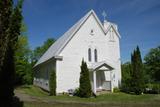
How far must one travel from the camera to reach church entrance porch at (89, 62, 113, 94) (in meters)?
25.5

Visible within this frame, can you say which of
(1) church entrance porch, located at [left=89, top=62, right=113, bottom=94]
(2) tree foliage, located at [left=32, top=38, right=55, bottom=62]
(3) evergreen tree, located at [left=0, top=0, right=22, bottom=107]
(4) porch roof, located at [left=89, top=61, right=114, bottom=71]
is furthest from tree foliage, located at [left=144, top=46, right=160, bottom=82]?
(3) evergreen tree, located at [left=0, top=0, right=22, bottom=107]

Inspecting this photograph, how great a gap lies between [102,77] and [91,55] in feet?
10.2

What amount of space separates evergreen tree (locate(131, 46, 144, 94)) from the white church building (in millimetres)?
2434

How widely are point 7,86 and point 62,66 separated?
1371cm

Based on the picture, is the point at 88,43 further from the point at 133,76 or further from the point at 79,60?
the point at 133,76

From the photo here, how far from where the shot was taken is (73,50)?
26.3 meters

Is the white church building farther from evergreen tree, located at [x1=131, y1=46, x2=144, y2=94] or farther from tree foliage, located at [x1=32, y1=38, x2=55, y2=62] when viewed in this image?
tree foliage, located at [x1=32, y1=38, x2=55, y2=62]

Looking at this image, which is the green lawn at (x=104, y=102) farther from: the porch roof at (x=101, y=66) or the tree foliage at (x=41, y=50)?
the tree foliage at (x=41, y=50)

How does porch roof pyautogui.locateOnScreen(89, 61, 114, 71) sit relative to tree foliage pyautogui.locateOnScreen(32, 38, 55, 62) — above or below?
below

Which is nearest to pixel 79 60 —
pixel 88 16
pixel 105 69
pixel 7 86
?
pixel 105 69

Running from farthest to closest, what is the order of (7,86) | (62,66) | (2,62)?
(62,66) < (7,86) < (2,62)

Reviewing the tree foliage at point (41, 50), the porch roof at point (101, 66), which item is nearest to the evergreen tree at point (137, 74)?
the porch roof at point (101, 66)

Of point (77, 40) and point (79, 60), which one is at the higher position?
point (77, 40)

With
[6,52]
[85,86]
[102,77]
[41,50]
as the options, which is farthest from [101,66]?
[41,50]
